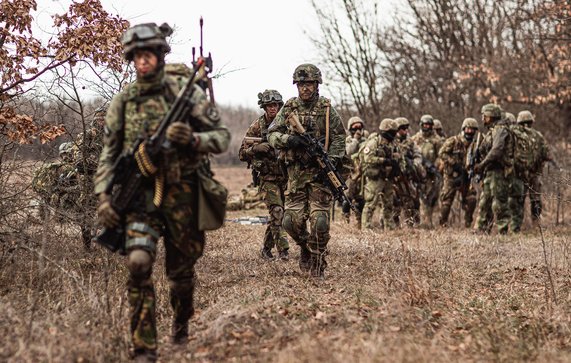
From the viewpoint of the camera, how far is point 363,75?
78.5ft

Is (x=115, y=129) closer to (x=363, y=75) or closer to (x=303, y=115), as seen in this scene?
(x=303, y=115)

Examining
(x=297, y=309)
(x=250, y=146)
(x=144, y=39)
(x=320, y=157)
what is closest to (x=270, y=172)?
(x=250, y=146)

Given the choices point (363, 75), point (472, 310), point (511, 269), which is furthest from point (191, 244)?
point (363, 75)

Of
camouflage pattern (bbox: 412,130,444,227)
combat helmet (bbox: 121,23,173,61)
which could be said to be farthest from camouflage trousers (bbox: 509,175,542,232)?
combat helmet (bbox: 121,23,173,61)

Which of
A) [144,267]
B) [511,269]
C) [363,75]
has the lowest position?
[511,269]

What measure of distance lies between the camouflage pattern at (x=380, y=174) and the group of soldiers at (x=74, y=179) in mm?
6047

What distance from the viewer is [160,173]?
14.3 feet

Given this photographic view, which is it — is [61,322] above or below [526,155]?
below

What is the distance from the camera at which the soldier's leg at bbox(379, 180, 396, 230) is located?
12773 mm

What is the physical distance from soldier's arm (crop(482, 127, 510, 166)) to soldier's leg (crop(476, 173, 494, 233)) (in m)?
0.51

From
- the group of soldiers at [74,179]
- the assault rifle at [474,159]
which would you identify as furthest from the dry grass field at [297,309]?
the assault rifle at [474,159]

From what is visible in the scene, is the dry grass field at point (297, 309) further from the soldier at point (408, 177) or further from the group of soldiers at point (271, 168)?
the soldier at point (408, 177)

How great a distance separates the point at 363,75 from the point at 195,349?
20178mm

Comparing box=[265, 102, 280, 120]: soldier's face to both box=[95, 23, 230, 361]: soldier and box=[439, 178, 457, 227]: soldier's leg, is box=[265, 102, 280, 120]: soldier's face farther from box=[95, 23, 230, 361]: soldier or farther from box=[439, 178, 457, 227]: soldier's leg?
box=[439, 178, 457, 227]: soldier's leg
